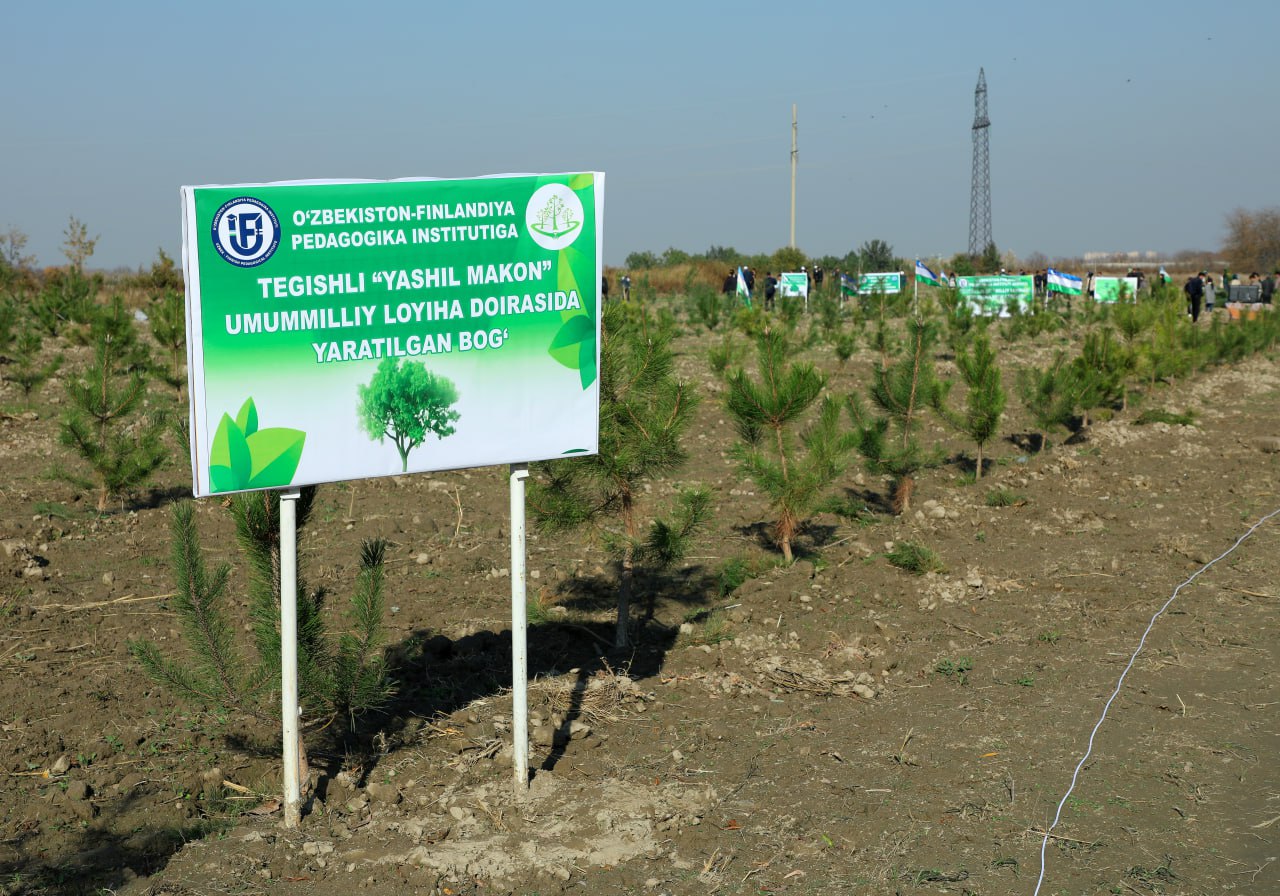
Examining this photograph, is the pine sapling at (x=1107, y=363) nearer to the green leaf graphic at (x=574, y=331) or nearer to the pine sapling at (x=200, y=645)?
the green leaf graphic at (x=574, y=331)

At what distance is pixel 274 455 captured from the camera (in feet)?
12.6

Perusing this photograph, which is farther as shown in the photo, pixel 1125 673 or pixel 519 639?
pixel 1125 673

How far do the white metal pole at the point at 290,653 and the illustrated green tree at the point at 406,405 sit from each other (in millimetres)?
375

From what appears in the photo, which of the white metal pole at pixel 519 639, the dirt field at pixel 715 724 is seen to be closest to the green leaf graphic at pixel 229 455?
the white metal pole at pixel 519 639

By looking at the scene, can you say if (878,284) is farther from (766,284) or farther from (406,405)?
(406,405)

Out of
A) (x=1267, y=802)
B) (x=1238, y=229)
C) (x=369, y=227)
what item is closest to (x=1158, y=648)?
(x=1267, y=802)

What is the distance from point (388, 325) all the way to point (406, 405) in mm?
283

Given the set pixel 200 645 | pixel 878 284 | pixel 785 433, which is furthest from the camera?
pixel 878 284

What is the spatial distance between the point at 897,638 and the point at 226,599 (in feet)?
12.6

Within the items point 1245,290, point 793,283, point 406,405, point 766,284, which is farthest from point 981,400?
point 1245,290

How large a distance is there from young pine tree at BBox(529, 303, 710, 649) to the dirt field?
0.59 metres

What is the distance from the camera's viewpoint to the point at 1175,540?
Answer: 7887 millimetres

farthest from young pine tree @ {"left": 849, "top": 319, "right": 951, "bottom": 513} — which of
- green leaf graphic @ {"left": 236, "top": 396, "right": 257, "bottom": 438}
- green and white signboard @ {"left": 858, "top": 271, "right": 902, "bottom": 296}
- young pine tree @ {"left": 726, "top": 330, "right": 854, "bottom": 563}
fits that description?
green and white signboard @ {"left": 858, "top": 271, "right": 902, "bottom": 296}

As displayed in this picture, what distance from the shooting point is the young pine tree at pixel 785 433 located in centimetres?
734
